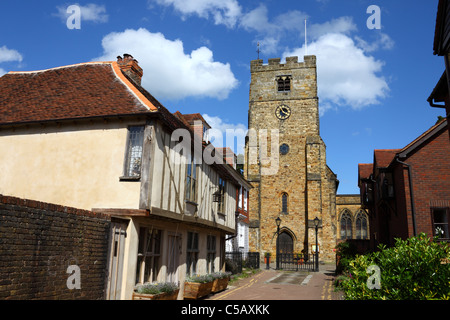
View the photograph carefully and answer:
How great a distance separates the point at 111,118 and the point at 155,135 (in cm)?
138

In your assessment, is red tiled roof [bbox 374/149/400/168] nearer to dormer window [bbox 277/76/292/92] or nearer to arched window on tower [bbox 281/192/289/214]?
arched window on tower [bbox 281/192/289/214]

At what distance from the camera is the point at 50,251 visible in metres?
6.84

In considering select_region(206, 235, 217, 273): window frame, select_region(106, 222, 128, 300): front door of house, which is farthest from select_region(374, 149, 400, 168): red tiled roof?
select_region(106, 222, 128, 300): front door of house

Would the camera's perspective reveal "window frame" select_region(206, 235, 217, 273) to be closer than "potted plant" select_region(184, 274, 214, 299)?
No

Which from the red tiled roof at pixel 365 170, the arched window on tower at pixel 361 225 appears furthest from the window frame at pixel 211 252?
the arched window on tower at pixel 361 225

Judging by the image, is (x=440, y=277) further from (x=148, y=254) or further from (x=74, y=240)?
(x=148, y=254)

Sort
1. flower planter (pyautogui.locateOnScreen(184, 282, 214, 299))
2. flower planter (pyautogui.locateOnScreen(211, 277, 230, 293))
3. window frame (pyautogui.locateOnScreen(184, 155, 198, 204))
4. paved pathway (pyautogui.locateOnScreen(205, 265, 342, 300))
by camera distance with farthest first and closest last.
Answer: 1. flower planter (pyautogui.locateOnScreen(211, 277, 230, 293))
2. paved pathway (pyautogui.locateOnScreen(205, 265, 342, 300))
3. flower planter (pyautogui.locateOnScreen(184, 282, 214, 299))
4. window frame (pyautogui.locateOnScreen(184, 155, 198, 204))

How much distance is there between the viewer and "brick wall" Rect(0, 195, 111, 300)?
6012 mm

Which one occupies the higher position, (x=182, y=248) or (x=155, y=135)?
(x=155, y=135)

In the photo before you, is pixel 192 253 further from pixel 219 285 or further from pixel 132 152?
pixel 132 152

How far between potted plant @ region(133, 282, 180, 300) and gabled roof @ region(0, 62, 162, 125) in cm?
478

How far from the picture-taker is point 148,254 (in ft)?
34.4

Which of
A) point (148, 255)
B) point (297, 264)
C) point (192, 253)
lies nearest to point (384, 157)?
point (297, 264)
